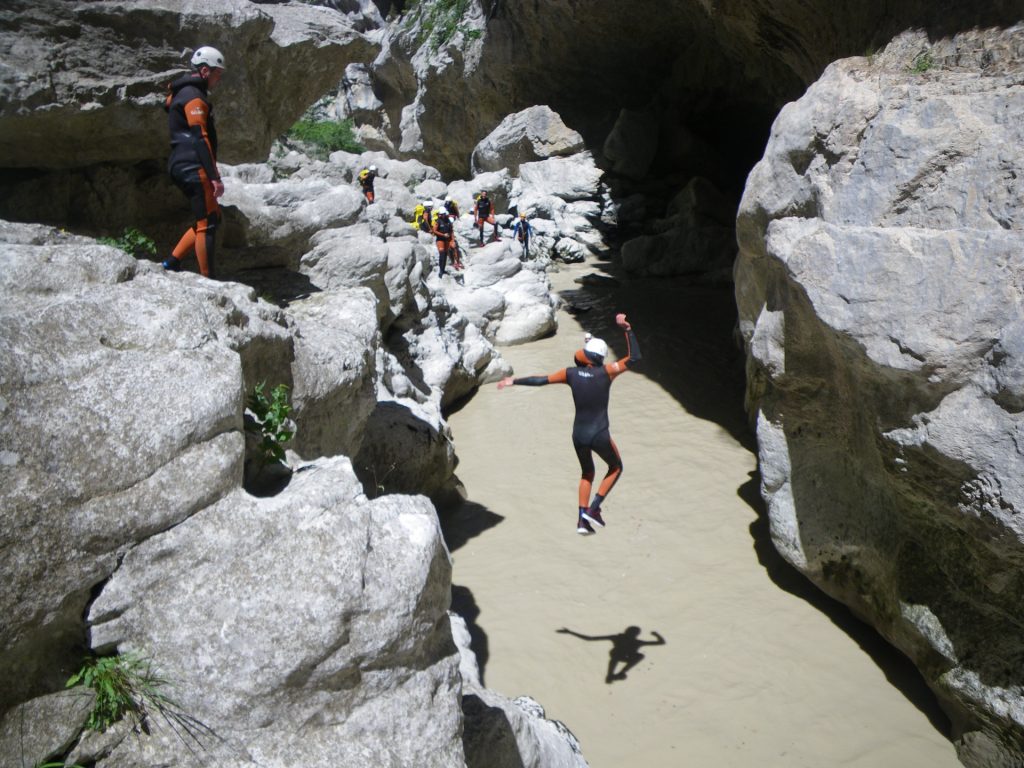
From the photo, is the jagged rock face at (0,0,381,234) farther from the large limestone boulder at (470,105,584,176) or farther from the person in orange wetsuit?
the large limestone boulder at (470,105,584,176)

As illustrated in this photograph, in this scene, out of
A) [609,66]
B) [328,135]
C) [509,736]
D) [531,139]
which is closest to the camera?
[509,736]

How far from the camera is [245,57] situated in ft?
22.0

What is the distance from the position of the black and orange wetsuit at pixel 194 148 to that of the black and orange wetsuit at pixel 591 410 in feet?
9.09

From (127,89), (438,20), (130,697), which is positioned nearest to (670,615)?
(130,697)

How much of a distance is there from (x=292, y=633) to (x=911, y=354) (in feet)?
14.8

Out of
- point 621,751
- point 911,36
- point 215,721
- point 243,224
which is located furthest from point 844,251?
point 243,224

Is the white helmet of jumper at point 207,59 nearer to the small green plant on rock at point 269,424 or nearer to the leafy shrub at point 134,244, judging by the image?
the leafy shrub at point 134,244

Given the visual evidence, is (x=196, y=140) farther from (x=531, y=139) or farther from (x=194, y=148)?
(x=531, y=139)

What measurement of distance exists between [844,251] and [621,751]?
4.25 meters

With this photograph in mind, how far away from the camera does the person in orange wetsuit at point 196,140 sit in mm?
5082

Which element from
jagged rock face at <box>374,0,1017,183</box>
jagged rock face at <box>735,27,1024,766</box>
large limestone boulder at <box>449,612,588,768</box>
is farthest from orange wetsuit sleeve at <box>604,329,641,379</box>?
jagged rock face at <box>374,0,1017,183</box>

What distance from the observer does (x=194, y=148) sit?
16.9 feet

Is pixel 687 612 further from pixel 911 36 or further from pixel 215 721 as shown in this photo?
pixel 911 36

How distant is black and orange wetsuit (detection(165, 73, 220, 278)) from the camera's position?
508 centimetres
